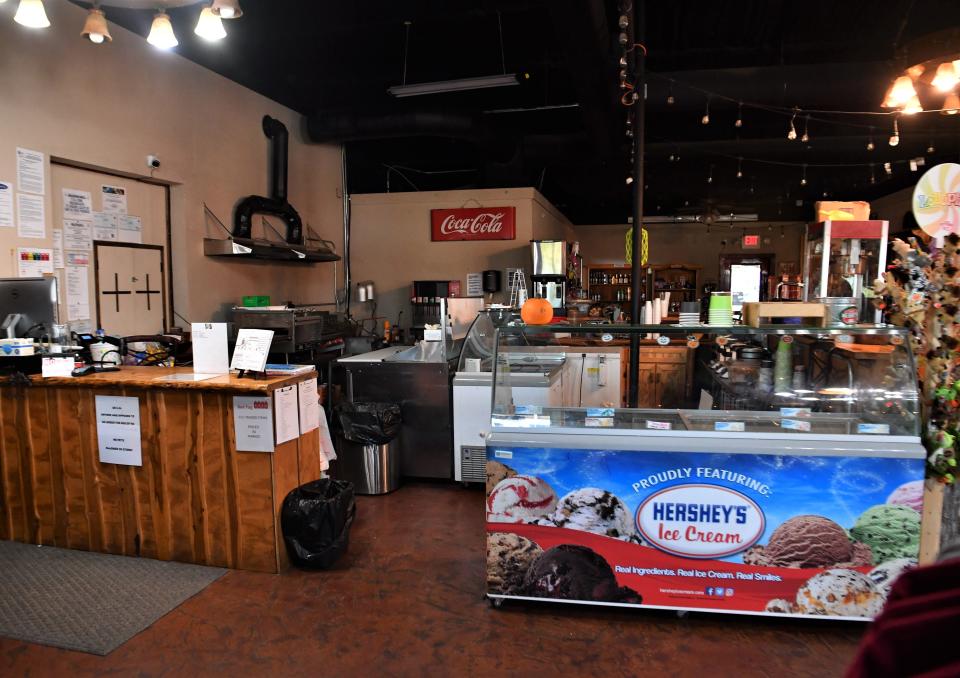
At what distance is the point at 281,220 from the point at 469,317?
322cm

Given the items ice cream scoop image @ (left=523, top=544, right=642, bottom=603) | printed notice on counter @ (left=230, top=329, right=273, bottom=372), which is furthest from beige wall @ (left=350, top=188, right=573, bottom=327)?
ice cream scoop image @ (left=523, top=544, right=642, bottom=603)

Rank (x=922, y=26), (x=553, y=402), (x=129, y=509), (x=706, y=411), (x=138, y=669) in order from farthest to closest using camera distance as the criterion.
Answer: (x=922, y=26), (x=553, y=402), (x=129, y=509), (x=706, y=411), (x=138, y=669)

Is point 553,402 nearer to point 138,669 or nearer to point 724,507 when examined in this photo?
point 724,507

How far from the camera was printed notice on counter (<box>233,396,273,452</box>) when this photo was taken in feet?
10.3

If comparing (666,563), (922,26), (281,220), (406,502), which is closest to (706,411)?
(666,563)

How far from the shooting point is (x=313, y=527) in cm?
318

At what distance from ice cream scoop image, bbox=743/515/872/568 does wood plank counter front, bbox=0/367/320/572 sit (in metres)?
2.49

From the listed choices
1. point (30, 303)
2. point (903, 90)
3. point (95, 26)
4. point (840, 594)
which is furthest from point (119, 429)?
point (903, 90)

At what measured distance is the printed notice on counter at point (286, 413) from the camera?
3193 millimetres

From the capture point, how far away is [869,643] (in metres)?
0.55

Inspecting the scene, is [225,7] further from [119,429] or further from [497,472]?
[497,472]

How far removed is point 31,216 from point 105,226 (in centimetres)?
78

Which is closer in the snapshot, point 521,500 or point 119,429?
point 521,500

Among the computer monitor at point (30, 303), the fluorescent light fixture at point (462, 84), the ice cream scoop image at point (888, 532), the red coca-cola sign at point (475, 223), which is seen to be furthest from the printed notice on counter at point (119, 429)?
the red coca-cola sign at point (475, 223)
